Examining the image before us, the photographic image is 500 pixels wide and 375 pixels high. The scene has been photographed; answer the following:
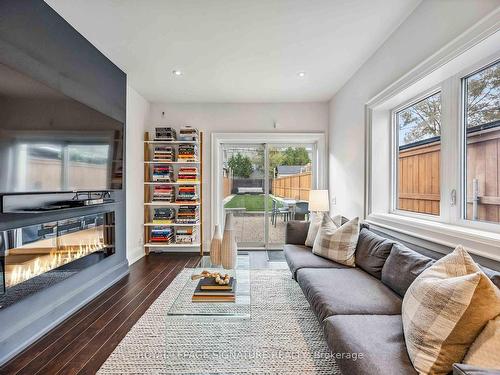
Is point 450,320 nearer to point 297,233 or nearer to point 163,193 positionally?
point 297,233

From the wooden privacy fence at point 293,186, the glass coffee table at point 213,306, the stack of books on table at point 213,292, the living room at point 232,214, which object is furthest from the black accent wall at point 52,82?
the wooden privacy fence at point 293,186

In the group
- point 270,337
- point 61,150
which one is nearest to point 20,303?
point 61,150

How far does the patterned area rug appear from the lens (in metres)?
1.68

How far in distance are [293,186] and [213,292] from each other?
121 inches

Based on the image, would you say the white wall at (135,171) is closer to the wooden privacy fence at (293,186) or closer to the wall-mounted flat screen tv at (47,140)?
the wall-mounted flat screen tv at (47,140)

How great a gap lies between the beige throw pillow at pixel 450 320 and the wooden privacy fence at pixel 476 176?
914 millimetres

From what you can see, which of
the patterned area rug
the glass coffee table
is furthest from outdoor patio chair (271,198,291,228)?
A: the glass coffee table

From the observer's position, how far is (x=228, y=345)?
6.28 ft

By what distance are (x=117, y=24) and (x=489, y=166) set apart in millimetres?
3210

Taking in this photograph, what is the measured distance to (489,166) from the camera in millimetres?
1728

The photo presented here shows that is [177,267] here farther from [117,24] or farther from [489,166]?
[489,166]

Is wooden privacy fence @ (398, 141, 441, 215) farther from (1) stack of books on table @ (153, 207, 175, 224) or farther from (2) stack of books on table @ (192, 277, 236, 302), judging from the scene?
(1) stack of books on table @ (153, 207, 175, 224)

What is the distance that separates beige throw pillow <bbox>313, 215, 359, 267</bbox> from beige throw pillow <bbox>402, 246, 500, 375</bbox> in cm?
128

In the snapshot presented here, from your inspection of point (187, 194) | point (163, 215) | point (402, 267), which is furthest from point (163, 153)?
point (402, 267)
